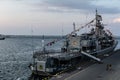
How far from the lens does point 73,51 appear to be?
89250 mm

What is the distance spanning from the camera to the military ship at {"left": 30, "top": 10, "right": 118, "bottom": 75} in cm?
7250

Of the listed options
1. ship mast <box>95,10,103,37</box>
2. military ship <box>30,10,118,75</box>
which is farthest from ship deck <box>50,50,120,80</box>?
ship mast <box>95,10,103,37</box>

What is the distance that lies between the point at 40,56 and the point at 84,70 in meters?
14.8

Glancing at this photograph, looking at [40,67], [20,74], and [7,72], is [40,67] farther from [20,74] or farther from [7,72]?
[7,72]

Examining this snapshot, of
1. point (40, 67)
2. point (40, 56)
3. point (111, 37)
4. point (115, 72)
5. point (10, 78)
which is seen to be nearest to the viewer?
point (115, 72)

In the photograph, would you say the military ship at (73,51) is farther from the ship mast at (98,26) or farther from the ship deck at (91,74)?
the ship deck at (91,74)

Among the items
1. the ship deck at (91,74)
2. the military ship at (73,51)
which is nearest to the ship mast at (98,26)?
the military ship at (73,51)

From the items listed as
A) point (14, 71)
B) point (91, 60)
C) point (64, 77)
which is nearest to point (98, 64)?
point (91, 60)

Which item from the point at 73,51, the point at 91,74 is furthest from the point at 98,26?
the point at 91,74

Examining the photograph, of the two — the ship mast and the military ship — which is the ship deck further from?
the ship mast

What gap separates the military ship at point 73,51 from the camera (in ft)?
238

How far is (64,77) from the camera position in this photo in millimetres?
56594

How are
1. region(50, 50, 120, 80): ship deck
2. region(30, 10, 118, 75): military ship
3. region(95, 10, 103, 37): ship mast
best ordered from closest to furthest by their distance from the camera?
region(50, 50, 120, 80): ship deck, region(30, 10, 118, 75): military ship, region(95, 10, 103, 37): ship mast

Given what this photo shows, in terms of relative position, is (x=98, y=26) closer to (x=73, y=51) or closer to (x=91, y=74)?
(x=73, y=51)
